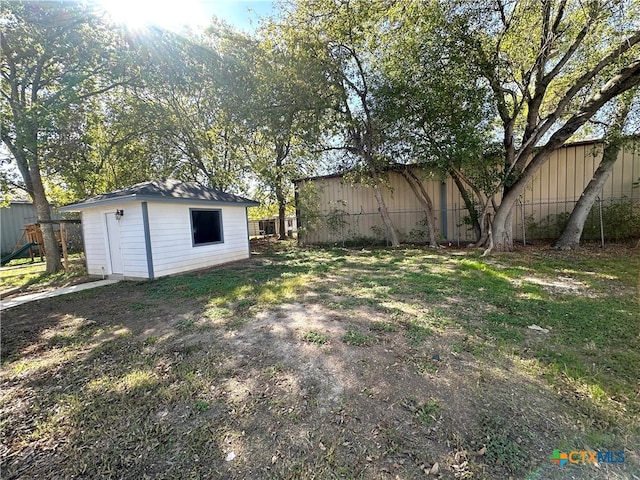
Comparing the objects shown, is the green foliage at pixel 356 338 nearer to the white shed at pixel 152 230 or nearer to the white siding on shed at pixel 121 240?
the white shed at pixel 152 230

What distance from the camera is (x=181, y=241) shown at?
762 cm

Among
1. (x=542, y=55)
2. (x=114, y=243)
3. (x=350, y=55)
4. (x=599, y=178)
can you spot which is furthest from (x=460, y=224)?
(x=114, y=243)

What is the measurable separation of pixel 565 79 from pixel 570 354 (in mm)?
9369

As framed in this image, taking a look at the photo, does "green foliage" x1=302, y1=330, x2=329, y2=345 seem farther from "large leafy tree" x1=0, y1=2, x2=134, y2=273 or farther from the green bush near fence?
the green bush near fence

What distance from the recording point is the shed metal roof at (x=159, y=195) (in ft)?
21.9

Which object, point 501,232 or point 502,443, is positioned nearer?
point 502,443

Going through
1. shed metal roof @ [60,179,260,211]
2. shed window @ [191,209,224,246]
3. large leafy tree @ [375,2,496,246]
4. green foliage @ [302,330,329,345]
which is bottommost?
green foliage @ [302,330,329,345]

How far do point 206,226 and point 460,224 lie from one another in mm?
9251

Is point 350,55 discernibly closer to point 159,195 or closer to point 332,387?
point 159,195

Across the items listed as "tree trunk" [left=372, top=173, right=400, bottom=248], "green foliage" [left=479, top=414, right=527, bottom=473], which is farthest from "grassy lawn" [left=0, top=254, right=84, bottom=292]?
"tree trunk" [left=372, top=173, right=400, bottom=248]

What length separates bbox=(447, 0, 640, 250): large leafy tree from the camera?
19.5ft

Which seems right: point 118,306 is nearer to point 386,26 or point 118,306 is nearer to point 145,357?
point 145,357

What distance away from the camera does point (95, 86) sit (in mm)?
8898

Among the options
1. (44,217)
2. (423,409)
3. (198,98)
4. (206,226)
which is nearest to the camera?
(423,409)
